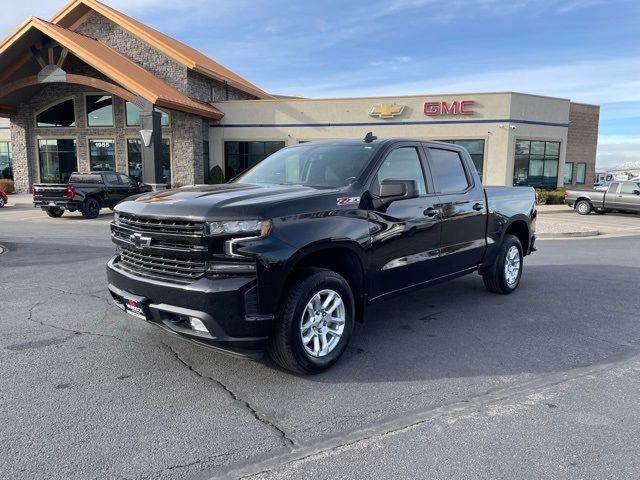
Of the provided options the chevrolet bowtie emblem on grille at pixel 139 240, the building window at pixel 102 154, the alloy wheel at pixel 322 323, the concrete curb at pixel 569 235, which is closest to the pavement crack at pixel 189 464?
the alloy wheel at pixel 322 323

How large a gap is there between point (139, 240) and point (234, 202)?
0.88 m

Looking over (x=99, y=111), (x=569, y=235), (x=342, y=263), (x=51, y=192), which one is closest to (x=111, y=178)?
(x=51, y=192)

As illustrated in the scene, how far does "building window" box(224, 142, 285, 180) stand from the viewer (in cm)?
2801

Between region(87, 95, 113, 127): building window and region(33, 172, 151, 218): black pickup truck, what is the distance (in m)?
11.8

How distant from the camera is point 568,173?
118 ft

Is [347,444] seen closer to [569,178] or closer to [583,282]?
[583,282]

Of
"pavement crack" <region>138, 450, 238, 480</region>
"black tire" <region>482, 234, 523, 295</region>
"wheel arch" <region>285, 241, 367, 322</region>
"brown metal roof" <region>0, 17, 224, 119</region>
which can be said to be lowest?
"pavement crack" <region>138, 450, 238, 480</region>

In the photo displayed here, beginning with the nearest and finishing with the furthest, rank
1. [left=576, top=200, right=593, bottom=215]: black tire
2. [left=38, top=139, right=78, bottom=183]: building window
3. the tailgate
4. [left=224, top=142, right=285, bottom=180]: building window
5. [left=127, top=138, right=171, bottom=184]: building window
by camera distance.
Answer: the tailgate → [left=576, top=200, right=593, bottom=215]: black tire → [left=127, top=138, right=171, bottom=184]: building window → [left=224, top=142, right=285, bottom=180]: building window → [left=38, top=139, right=78, bottom=183]: building window

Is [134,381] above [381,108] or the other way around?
the other way around

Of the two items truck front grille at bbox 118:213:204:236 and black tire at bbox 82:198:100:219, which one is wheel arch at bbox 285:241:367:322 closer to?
truck front grille at bbox 118:213:204:236

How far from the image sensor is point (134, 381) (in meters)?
3.87

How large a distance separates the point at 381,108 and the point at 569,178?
17.8m

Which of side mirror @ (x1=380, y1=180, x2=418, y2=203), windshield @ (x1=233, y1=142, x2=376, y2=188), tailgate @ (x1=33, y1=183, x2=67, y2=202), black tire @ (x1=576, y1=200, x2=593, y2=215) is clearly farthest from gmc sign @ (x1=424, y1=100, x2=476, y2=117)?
side mirror @ (x1=380, y1=180, x2=418, y2=203)

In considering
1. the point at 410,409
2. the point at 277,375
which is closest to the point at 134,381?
the point at 277,375
